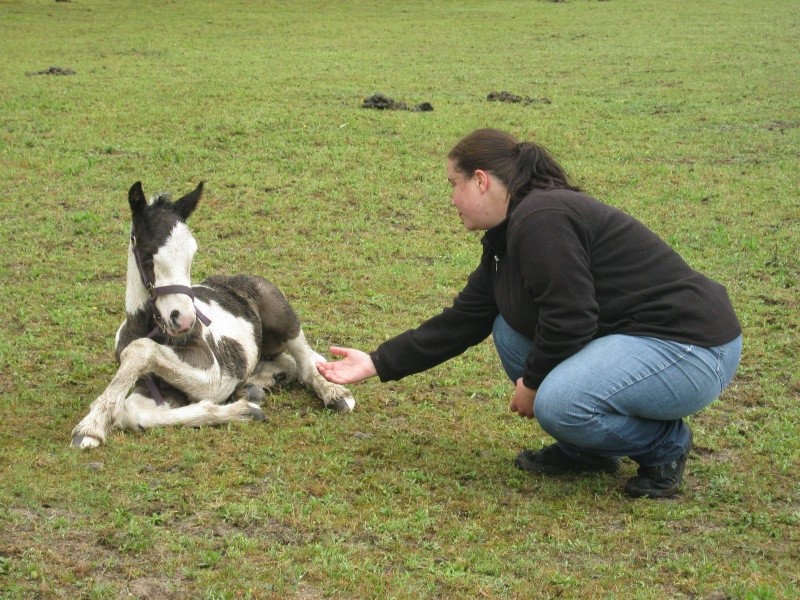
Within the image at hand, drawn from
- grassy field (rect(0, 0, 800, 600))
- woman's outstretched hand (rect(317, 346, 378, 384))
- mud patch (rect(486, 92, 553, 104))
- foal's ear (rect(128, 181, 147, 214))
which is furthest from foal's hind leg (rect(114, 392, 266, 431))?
mud patch (rect(486, 92, 553, 104))

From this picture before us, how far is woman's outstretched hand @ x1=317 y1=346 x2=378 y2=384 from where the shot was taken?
596 cm

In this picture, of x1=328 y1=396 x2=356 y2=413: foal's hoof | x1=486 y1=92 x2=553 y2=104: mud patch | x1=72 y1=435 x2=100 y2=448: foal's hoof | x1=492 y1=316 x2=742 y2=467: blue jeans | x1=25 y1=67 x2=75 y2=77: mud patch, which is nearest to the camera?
x1=492 y1=316 x2=742 y2=467: blue jeans

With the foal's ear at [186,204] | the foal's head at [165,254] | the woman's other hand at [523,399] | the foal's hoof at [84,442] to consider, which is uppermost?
the foal's ear at [186,204]

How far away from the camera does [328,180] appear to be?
12648mm

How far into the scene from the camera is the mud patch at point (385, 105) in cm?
1650

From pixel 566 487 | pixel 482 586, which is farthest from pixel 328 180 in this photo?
pixel 482 586

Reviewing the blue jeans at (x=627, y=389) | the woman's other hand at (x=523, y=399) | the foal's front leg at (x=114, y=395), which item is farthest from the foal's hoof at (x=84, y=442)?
the blue jeans at (x=627, y=389)

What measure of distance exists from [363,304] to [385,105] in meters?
8.06

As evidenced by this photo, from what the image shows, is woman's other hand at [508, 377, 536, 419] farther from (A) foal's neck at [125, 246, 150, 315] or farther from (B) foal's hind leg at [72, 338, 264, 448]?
(A) foal's neck at [125, 246, 150, 315]

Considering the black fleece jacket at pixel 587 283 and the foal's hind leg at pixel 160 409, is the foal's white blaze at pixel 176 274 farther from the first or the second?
the black fleece jacket at pixel 587 283

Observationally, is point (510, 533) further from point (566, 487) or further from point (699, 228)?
point (699, 228)

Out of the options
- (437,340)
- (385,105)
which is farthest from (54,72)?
(437,340)

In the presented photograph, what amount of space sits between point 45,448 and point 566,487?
9.30 feet

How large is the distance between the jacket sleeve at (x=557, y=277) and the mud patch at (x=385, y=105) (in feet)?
38.4
